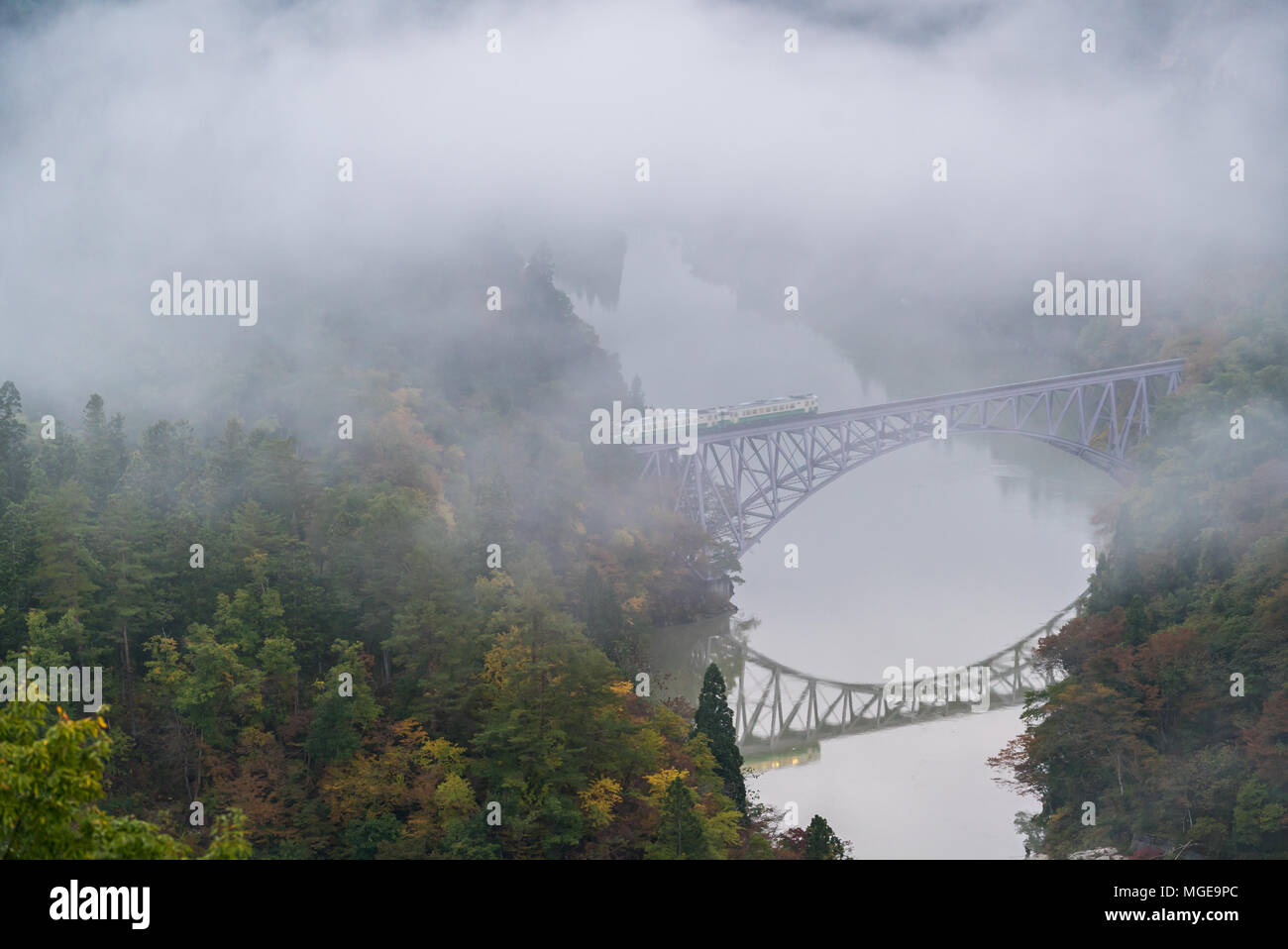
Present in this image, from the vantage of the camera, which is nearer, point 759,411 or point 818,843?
point 818,843

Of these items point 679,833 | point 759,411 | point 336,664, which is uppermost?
point 759,411

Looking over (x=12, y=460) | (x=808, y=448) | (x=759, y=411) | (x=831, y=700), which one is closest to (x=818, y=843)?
(x=831, y=700)

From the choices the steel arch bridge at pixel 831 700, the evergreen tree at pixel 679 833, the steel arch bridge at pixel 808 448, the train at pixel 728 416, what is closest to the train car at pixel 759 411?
the train at pixel 728 416

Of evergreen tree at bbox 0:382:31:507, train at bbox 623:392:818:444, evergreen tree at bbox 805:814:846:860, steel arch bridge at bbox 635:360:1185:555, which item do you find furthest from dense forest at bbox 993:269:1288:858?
evergreen tree at bbox 0:382:31:507

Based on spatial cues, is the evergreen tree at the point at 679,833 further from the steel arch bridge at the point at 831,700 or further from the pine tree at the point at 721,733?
the steel arch bridge at the point at 831,700

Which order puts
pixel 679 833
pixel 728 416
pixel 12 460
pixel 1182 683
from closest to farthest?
1. pixel 679 833
2. pixel 1182 683
3. pixel 12 460
4. pixel 728 416

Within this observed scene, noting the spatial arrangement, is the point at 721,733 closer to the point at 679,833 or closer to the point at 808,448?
the point at 679,833
